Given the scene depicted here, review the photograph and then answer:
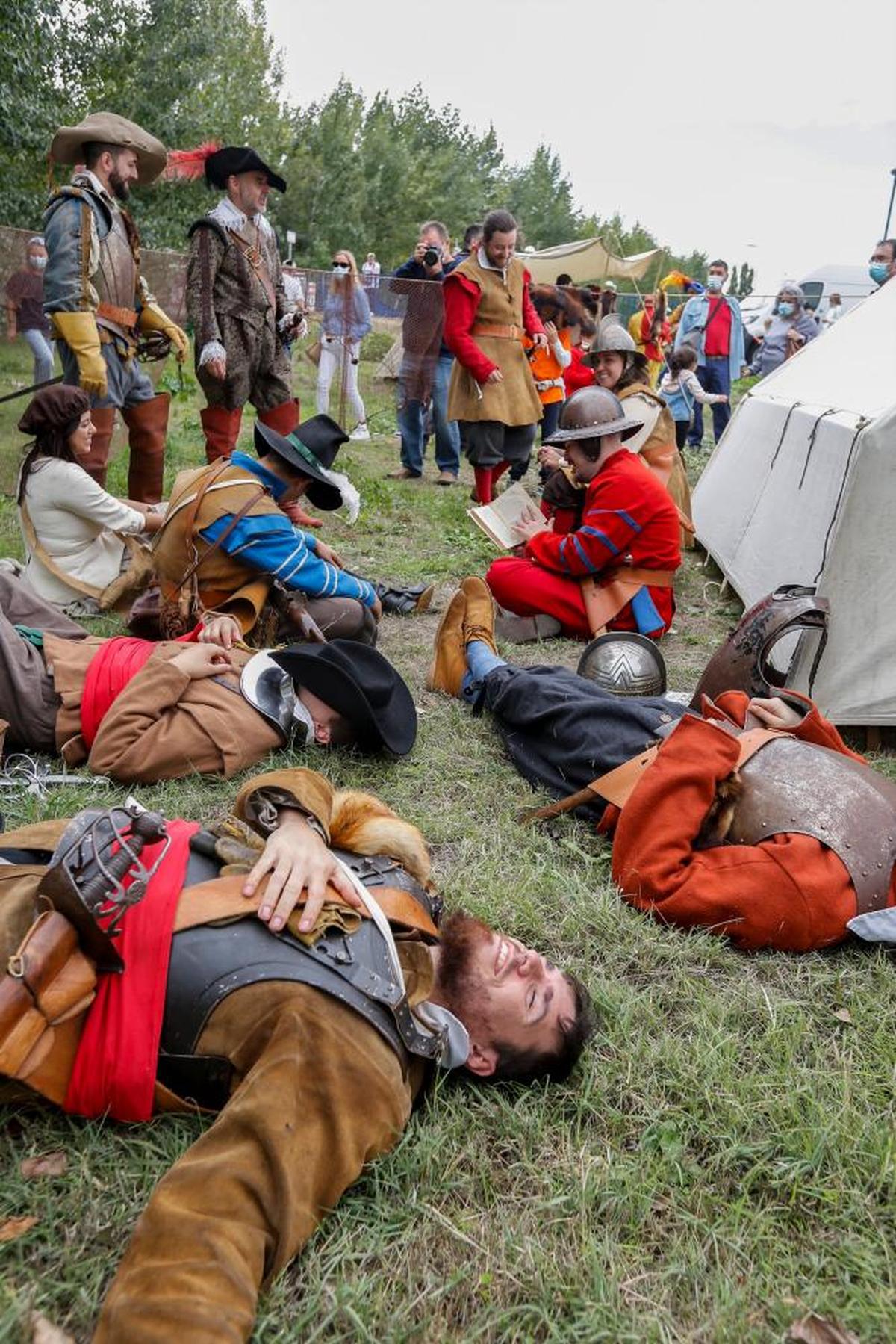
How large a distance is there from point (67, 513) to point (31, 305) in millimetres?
3356

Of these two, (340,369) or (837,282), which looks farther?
(837,282)

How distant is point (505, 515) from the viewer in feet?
20.5

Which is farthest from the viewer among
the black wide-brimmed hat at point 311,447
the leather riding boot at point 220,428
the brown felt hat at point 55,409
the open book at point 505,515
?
the open book at point 505,515

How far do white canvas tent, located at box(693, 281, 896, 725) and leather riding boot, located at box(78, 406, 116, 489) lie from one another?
3621 mm

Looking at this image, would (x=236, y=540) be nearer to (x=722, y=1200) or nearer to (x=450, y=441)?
(x=722, y=1200)

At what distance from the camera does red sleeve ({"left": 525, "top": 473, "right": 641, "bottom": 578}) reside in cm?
477

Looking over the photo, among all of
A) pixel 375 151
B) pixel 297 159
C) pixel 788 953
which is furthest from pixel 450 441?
pixel 375 151

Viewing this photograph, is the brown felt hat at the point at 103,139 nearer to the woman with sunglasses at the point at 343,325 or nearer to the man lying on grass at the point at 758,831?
the man lying on grass at the point at 758,831

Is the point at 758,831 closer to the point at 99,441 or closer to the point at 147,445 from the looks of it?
the point at 99,441

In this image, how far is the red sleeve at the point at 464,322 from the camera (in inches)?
271

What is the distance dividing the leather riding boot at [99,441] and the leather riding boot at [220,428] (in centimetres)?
76

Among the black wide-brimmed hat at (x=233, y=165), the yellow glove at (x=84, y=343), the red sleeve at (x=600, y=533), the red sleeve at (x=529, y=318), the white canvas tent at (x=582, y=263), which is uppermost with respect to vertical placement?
the white canvas tent at (x=582, y=263)

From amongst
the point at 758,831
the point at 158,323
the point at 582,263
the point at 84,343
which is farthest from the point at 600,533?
the point at 582,263

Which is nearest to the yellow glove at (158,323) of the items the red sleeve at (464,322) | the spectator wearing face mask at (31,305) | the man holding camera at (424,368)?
the spectator wearing face mask at (31,305)
